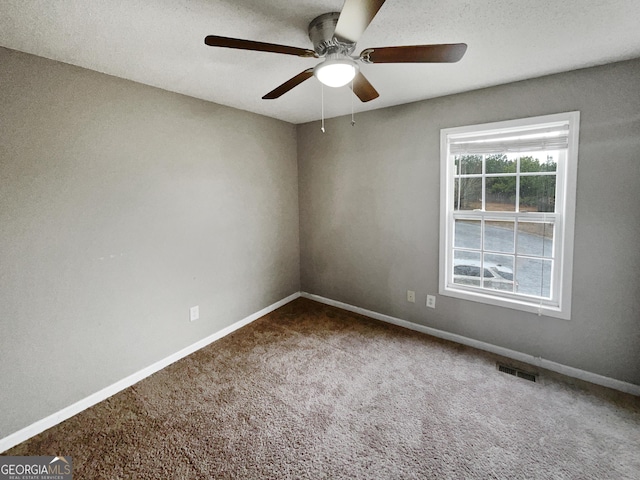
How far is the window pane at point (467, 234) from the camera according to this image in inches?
110

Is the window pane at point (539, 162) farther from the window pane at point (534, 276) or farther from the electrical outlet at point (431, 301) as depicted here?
the electrical outlet at point (431, 301)

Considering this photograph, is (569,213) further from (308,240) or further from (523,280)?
(308,240)

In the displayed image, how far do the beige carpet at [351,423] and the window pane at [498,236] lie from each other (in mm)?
948

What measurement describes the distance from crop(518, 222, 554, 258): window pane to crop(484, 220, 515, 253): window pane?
74 millimetres

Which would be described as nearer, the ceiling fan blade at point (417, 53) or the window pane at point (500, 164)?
the ceiling fan blade at point (417, 53)

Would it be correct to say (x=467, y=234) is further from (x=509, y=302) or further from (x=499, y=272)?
(x=509, y=302)

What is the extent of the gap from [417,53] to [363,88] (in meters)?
0.51

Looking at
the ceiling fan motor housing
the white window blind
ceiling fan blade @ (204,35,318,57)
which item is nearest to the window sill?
the white window blind

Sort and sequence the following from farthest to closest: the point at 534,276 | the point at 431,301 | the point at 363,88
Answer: the point at 431,301
the point at 534,276
the point at 363,88

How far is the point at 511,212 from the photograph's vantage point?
2598mm

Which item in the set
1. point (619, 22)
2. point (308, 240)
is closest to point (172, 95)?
point (308, 240)

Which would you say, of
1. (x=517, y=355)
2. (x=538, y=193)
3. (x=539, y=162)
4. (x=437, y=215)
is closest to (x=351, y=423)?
(x=517, y=355)

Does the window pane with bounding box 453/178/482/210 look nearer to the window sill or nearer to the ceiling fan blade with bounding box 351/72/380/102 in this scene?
the window sill

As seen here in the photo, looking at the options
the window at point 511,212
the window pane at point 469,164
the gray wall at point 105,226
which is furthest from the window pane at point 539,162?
the gray wall at point 105,226
